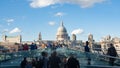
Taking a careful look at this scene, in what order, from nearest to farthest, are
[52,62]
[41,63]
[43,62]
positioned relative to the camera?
1. [52,62]
2. [43,62]
3. [41,63]

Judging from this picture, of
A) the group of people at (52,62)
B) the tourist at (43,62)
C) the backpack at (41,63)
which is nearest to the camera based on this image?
the group of people at (52,62)

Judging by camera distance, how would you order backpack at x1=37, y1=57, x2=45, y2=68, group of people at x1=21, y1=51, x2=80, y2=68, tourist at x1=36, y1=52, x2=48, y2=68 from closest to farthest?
group of people at x1=21, y1=51, x2=80, y2=68 → tourist at x1=36, y1=52, x2=48, y2=68 → backpack at x1=37, y1=57, x2=45, y2=68

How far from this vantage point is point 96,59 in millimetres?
19125

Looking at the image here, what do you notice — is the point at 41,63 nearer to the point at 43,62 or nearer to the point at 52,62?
the point at 43,62

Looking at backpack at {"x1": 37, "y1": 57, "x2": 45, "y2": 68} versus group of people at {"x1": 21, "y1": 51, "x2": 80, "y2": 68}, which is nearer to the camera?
group of people at {"x1": 21, "y1": 51, "x2": 80, "y2": 68}

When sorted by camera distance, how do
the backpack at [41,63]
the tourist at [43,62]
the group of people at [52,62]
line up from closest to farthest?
1. the group of people at [52,62]
2. the tourist at [43,62]
3. the backpack at [41,63]

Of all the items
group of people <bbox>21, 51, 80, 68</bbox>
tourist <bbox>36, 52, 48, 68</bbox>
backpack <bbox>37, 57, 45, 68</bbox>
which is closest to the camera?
group of people <bbox>21, 51, 80, 68</bbox>

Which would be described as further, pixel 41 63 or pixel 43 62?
pixel 41 63

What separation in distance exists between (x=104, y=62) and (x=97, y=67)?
0.79m

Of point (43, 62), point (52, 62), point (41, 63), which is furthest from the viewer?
point (41, 63)

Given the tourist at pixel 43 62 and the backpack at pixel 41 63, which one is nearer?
the tourist at pixel 43 62

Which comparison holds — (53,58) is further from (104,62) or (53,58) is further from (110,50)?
(110,50)

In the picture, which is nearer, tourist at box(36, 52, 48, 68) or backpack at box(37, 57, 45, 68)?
tourist at box(36, 52, 48, 68)

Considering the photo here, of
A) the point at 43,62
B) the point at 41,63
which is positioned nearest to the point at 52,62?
the point at 43,62
